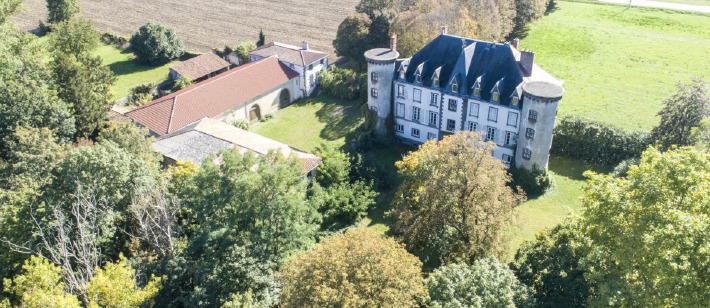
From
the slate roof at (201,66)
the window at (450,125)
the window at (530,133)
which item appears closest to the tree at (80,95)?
the slate roof at (201,66)

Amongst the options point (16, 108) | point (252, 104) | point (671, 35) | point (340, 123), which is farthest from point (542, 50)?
point (16, 108)

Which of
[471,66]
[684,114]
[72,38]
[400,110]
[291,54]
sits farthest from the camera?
[291,54]

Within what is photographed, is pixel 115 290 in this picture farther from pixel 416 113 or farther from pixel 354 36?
pixel 354 36

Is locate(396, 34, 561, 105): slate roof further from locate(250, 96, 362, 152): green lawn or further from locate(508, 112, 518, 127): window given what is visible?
locate(250, 96, 362, 152): green lawn

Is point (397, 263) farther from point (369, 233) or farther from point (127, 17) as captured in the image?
point (127, 17)

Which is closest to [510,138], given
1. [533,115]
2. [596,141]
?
[533,115]

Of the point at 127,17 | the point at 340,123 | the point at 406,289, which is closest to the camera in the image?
the point at 406,289

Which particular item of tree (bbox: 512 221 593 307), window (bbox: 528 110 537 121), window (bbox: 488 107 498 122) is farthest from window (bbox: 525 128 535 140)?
tree (bbox: 512 221 593 307)
